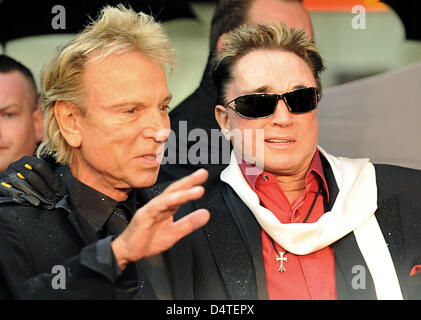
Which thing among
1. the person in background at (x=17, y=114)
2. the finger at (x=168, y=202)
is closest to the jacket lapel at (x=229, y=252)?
the finger at (x=168, y=202)

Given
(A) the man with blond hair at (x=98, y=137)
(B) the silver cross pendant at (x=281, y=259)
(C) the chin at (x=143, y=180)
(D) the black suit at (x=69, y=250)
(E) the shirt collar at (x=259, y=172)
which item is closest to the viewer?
(D) the black suit at (x=69, y=250)

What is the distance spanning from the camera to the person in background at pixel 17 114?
3.12 metres

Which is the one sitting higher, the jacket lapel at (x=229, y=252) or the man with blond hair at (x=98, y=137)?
the man with blond hair at (x=98, y=137)

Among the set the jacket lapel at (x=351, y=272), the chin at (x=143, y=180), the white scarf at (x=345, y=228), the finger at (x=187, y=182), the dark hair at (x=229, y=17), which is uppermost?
the dark hair at (x=229, y=17)

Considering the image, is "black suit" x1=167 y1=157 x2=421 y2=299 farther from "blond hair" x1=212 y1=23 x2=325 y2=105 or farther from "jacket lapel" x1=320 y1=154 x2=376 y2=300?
"blond hair" x1=212 y1=23 x2=325 y2=105

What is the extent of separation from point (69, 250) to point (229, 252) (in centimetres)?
56

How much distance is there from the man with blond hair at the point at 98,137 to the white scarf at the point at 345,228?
421 mm

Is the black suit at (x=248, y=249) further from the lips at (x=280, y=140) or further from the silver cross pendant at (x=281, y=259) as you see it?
the lips at (x=280, y=140)

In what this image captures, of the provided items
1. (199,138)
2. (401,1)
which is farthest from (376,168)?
(401,1)

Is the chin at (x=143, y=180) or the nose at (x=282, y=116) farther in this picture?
the nose at (x=282, y=116)

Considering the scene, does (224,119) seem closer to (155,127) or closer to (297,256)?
(155,127)

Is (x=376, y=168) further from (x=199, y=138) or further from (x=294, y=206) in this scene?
(x=199, y=138)

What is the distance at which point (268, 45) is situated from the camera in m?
2.50
